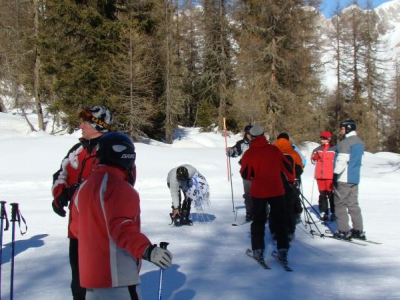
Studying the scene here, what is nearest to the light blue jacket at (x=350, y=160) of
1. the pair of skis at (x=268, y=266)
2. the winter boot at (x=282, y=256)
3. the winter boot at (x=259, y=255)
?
the pair of skis at (x=268, y=266)

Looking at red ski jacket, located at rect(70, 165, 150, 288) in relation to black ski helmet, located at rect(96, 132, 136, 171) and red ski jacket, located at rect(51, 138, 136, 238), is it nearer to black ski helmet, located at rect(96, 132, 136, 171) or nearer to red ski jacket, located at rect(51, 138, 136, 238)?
black ski helmet, located at rect(96, 132, 136, 171)

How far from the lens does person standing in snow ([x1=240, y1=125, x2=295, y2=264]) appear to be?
19.0 ft

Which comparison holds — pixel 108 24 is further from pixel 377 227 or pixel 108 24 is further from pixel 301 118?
pixel 377 227

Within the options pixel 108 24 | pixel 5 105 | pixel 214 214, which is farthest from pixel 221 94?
pixel 214 214

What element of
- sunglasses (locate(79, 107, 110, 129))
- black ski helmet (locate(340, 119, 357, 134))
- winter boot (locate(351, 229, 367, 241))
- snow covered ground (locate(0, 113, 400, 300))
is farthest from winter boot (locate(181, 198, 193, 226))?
sunglasses (locate(79, 107, 110, 129))

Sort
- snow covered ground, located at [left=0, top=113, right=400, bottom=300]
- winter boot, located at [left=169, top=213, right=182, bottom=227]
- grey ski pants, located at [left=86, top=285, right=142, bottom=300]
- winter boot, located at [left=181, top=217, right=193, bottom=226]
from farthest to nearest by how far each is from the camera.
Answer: winter boot, located at [left=181, top=217, right=193, bottom=226] < winter boot, located at [left=169, top=213, right=182, bottom=227] < snow covered ground, located at [left=0, top=113, right=400, bottom=300] < grey ski pants, located at [left=86, top=285, right=142, bottom=300]

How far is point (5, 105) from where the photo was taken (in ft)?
128

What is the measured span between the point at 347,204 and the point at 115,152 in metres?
5.53

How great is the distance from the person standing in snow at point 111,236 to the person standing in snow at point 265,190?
A: 341cm

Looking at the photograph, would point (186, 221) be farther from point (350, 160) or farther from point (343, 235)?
point (350, 160)

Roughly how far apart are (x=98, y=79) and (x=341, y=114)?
A: 24123mm

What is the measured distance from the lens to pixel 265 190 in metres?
5.79

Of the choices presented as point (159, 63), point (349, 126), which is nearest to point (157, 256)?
point (349, 126)

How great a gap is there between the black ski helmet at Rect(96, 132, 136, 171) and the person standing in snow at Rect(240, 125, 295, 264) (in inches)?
133
